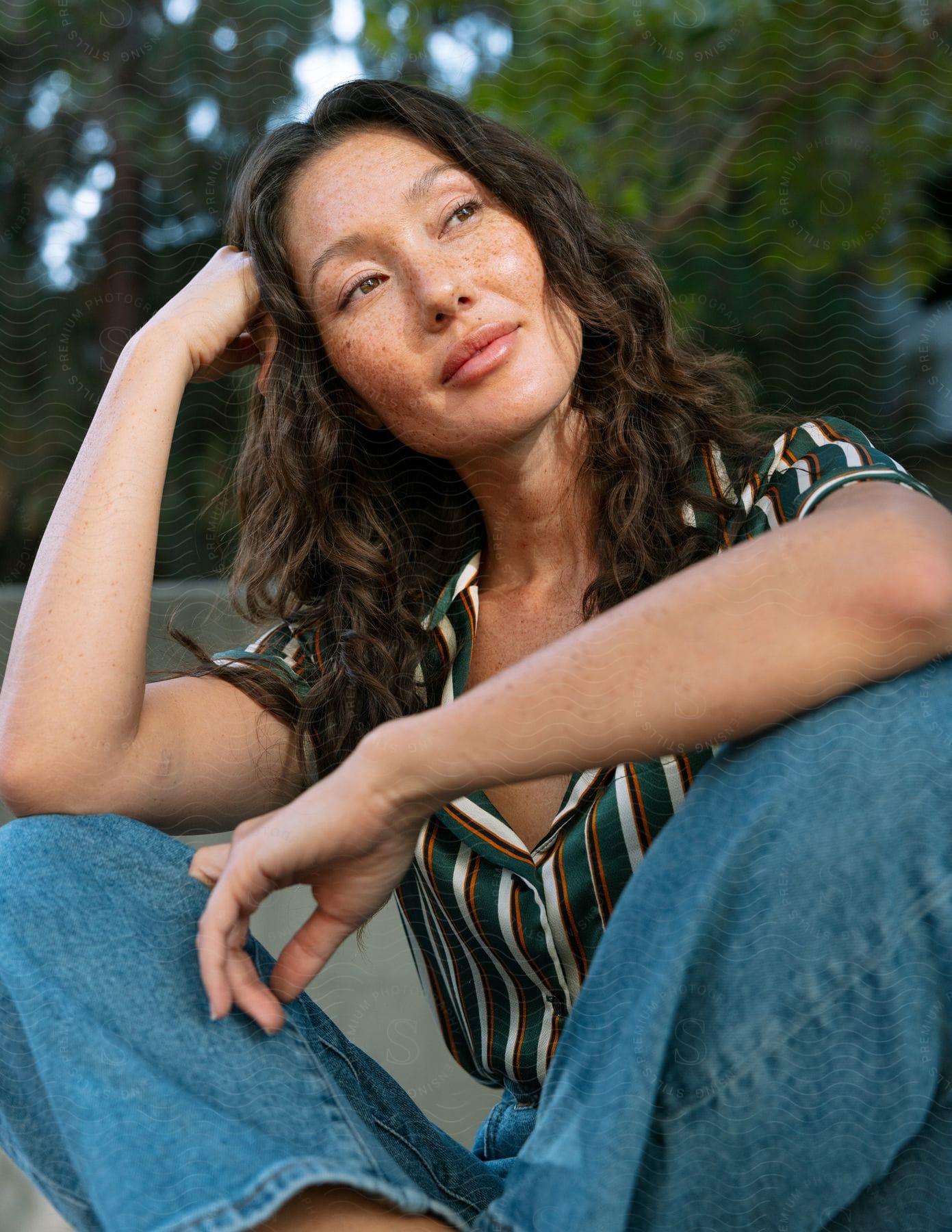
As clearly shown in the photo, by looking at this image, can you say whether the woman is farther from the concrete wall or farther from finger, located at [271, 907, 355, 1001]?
the concrete wall

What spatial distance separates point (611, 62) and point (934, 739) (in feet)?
5.06

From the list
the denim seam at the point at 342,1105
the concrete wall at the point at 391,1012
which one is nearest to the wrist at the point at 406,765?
the denim seam at the point at 342,1105

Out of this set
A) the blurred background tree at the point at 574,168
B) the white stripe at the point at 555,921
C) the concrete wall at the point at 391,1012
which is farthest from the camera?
the blurred background tree at the point at 574,168

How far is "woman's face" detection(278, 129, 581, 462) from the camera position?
0.65 metres

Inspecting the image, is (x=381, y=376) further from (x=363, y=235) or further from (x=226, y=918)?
(x=226, y=918)

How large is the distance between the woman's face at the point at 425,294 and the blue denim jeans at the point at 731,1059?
278 mm

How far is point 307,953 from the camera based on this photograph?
519 mm

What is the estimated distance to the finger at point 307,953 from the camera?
0.51m

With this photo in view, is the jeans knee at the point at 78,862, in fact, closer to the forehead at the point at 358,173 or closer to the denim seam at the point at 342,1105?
the denim seam at the point at 342,1105

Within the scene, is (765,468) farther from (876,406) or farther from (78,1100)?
(876,406)

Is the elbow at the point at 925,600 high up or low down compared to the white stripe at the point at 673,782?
up

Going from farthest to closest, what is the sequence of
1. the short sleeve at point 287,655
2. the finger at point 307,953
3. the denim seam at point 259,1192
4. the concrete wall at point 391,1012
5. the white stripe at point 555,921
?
the concrete wall at point 391,1012 < the short sleeve at point 287,655 < the white stripe at point 555,921 < the finger at point 307,953 < the denim seam at point 259,1192

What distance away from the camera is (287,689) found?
28.5 inches

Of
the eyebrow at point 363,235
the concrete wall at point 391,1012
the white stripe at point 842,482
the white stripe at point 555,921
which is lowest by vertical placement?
the concrete wall at point 391,1012
